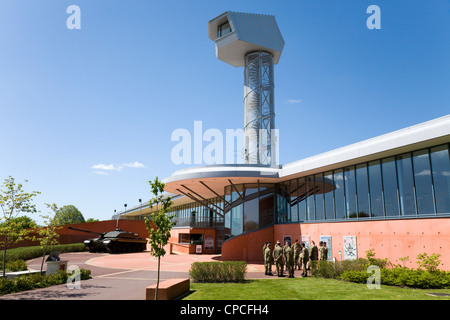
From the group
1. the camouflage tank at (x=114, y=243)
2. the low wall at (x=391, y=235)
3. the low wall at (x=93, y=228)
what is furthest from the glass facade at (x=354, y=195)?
the low wall at (x=93, y=228)

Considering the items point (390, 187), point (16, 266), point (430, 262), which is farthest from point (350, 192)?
point (16, 266)

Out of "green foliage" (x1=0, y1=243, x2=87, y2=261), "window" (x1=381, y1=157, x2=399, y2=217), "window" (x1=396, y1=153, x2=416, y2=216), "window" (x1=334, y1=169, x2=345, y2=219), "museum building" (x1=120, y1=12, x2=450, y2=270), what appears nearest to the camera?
"museum building" (x1=120, y1=12, x2=450, y2=270)

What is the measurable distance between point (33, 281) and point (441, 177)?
675 inches

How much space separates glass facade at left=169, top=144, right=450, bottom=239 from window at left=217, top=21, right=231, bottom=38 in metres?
24.5

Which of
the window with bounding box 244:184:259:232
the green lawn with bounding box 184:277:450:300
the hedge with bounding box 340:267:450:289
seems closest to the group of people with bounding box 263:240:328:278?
the green lawn with bounding box 184:277:450:300

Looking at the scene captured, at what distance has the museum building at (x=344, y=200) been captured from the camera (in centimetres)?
1484

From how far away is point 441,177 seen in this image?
14.9m

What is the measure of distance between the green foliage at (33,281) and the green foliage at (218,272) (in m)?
5.06

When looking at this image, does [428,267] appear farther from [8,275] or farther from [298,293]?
[8,275]

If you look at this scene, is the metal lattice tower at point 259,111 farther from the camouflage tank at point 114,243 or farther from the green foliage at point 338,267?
the green foliage at point 338,267

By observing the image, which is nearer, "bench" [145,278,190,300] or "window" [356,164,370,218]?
"bench" [145,278,190,300]

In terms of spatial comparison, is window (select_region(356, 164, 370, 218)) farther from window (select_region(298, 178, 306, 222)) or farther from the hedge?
the hedge

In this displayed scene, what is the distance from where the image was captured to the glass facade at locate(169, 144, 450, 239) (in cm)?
1520

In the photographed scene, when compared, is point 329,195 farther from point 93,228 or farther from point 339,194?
point 93,228
